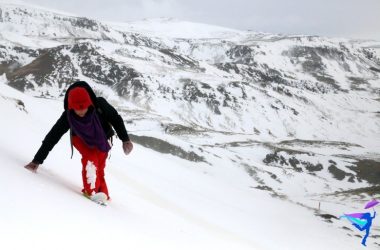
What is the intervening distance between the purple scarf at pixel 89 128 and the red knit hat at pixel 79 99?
0.20 meters

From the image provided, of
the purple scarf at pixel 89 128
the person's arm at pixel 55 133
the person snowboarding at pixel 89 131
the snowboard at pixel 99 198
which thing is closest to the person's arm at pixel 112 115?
the person snowboarding at pixel 89 131

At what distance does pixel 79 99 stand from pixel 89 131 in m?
0.46

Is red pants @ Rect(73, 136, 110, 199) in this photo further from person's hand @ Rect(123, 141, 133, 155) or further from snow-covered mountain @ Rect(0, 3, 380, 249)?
snow-covered mountain @ Rect(0, 3, 380, 249)

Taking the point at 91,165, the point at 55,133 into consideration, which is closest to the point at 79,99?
the point at 55,133

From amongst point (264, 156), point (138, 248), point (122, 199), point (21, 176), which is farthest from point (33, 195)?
point (264, 156)

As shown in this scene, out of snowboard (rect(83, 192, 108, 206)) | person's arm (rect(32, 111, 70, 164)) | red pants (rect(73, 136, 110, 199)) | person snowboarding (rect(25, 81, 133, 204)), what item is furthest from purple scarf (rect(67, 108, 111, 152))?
snowboard (rect(83, 192, 108, 206))

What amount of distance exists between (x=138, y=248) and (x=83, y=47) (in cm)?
16429

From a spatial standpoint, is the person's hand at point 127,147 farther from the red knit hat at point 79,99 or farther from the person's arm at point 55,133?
the red knit hat at point 79,99

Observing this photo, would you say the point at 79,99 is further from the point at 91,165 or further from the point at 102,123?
the point at 91,165

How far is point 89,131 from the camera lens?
488 centimetres

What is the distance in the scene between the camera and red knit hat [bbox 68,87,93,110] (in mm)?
4582

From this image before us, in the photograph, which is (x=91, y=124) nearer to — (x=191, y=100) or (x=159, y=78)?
(x=191, y=100)

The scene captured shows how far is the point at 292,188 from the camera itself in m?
62.1

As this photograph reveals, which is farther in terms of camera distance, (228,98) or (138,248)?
(228,98)
